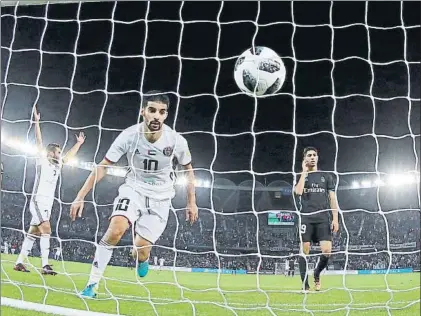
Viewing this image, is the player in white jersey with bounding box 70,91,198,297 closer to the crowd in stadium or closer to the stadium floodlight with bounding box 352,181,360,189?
the crowd in stadium

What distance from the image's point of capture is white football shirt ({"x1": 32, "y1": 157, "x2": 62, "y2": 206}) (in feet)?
8.71

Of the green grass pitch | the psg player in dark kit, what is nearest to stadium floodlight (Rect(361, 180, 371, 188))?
the green grass pitch

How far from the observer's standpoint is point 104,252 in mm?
1883

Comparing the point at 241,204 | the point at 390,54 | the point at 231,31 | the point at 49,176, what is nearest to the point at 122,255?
the point at 241,204

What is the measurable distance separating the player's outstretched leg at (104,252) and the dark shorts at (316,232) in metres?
0.90

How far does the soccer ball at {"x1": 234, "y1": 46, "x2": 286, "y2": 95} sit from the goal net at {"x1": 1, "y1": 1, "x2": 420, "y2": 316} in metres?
1.12

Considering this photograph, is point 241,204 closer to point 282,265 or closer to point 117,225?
point 282,265

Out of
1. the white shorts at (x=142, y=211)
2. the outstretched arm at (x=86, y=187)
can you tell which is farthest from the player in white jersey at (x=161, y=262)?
the white shorts at (x=142, y=211)

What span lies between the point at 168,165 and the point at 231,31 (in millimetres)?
2837

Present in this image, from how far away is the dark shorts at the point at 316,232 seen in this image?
94.5 inches

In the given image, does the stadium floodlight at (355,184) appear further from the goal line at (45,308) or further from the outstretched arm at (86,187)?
the goal line at (45,308)

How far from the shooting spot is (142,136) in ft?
7.18

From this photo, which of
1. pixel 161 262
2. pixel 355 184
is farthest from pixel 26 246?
pixel 355 184

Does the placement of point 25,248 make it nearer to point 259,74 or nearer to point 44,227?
point 44,227
